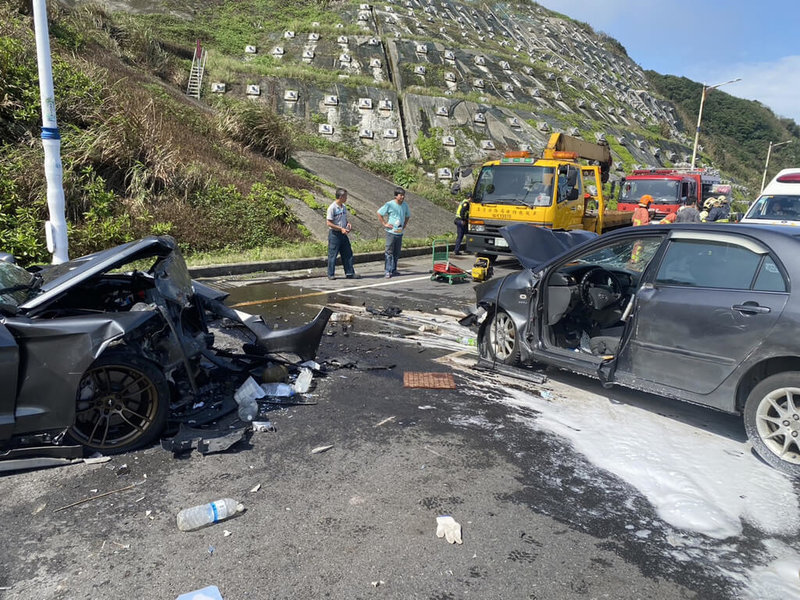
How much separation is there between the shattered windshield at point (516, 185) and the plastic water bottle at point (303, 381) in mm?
8608

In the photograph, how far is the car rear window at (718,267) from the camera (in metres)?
4.00

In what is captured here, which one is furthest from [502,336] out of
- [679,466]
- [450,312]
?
[450,312]

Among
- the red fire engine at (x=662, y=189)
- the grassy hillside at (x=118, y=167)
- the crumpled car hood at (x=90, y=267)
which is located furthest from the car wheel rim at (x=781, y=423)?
the red fire engine at (x=662, y=189)

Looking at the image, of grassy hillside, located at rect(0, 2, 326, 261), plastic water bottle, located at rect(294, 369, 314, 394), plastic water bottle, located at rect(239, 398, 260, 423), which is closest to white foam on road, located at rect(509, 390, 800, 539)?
plastic water bottle, located at rect(294, 369, 314, 394)

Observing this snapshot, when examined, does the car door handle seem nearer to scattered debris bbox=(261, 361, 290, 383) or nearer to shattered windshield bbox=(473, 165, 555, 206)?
scattered debris bbox=(261, 361, 290, 383)

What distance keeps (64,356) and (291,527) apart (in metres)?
1.80

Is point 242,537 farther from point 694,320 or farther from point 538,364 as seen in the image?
point 538,364

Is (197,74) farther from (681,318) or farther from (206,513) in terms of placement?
(206,513)

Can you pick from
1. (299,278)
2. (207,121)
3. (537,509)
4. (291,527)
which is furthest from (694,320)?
(207,121)

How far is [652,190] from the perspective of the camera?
712 inches

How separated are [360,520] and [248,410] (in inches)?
64.1

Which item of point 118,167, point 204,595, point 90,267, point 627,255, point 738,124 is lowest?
point 204,595

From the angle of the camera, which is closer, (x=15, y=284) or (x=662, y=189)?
(x=15, y=284)

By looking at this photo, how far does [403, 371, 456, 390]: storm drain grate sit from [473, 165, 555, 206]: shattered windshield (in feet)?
25.7
